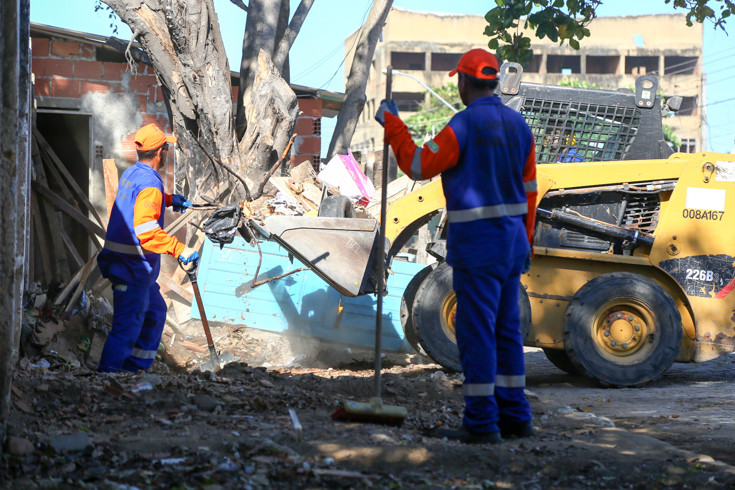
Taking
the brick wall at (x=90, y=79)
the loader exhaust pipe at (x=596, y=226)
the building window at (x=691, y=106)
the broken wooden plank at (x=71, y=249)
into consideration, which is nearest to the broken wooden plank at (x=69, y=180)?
the broken wooden plank at (x=71, y=249)

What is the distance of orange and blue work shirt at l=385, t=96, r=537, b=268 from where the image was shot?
4.26 m

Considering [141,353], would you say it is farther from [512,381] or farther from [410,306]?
[512,381]

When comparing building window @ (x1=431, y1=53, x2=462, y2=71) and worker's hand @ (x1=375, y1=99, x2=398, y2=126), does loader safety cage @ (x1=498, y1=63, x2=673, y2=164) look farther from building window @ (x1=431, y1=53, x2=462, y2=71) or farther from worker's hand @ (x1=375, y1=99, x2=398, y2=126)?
building window @ (x1=431, y1=53, x2=462, y2=71)

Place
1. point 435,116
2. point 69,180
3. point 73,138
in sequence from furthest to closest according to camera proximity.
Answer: point 435,116, point 73,138, point 69,180

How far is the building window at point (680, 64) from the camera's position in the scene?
47.5 m

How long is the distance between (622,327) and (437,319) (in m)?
1.51

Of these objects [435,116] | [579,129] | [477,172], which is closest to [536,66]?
[435,116]

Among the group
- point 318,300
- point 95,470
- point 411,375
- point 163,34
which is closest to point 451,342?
point 411,375

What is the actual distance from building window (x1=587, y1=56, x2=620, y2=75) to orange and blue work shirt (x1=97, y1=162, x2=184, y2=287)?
45762 mm

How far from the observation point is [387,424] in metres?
4.39

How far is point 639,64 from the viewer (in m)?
48.4

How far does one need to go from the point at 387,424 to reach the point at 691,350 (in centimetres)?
365

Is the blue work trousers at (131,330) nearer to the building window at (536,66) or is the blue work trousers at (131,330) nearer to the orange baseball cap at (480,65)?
the orange baseball cap at (480,65)

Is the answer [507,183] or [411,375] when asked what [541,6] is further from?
[507,183]
